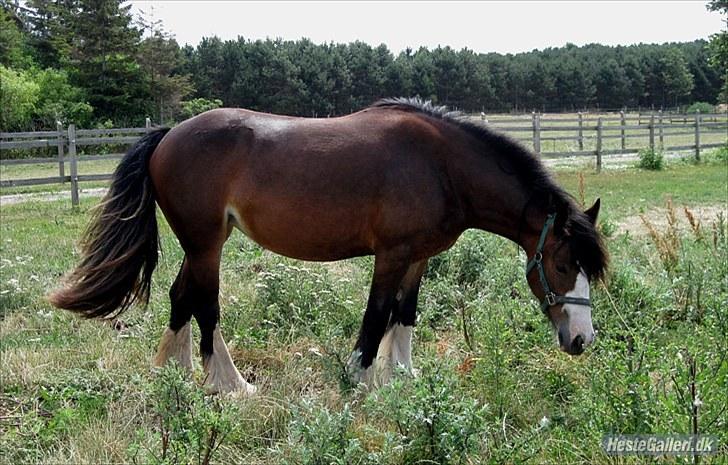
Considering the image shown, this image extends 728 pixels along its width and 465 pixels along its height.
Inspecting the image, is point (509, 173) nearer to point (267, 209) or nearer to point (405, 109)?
point (405, 109)

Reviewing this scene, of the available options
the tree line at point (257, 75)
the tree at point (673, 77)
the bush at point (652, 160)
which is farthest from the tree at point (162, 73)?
the tree at point (673, 77)

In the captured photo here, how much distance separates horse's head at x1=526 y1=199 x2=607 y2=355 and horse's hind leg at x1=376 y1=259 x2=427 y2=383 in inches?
32.0

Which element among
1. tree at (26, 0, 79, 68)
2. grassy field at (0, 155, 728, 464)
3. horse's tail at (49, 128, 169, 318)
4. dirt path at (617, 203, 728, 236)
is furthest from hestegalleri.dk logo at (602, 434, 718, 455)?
tree at (26, 0, 79, 68)

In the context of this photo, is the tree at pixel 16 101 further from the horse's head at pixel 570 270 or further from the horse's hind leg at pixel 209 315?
the horse's head at pixel 570 270

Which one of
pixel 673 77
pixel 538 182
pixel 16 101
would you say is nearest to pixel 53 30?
pixel 16 101

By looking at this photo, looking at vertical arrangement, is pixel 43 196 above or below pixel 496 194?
below

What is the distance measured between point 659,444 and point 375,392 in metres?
1.38

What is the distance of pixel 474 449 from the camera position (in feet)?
8.82

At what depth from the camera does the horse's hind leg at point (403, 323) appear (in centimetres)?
410

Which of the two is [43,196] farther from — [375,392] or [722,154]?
[722,154]

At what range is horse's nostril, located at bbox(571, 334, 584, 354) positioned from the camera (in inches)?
135

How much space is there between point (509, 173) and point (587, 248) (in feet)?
2.16

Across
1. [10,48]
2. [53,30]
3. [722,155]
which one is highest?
[53,30]

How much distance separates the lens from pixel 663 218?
32.7 feet
